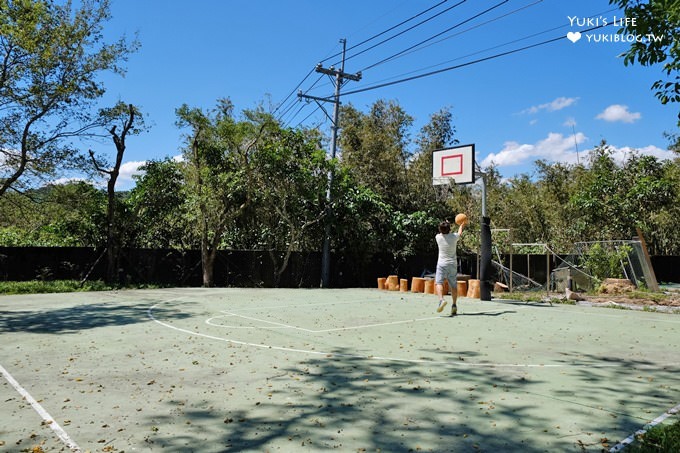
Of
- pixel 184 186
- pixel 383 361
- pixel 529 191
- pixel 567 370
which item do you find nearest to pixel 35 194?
pixel 184 186

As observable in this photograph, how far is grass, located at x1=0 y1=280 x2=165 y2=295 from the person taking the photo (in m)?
16.6

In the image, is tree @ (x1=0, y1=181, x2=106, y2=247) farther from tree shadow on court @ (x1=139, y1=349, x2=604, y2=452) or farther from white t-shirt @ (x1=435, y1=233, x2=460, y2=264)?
tree shadow on court @ (x1=139, y1=349, x2=604, y2=452)

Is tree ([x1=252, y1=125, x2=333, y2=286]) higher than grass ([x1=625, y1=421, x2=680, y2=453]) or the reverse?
higher

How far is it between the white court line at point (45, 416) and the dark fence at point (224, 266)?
47.1 feet

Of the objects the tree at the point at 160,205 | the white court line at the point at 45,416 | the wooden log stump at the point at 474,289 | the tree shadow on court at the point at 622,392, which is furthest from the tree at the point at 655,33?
the tree at the point at 160,205

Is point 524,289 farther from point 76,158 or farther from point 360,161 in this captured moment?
point 76,158

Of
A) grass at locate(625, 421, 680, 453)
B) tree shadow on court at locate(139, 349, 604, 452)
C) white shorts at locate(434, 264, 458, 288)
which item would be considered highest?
white shorts at locate(434, 264, 458, 288)

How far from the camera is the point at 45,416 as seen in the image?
4.25 metres

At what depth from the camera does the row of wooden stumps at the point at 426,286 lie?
14594 millimetres

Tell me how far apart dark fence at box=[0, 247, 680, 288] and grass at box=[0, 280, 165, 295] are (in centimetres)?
72

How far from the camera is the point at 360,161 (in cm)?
2562

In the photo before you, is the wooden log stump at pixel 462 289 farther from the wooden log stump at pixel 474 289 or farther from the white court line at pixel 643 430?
the white court line at pixel 643 430

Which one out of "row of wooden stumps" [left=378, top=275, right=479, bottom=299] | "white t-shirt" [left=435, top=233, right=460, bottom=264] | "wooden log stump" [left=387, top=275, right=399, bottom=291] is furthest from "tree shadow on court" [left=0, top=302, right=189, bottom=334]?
"wooden log stump" [left=387, top=275, right=399, bottom=291]

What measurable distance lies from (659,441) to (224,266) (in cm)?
1850
